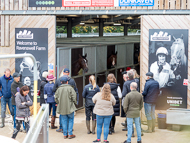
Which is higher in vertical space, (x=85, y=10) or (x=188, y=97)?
(x=85, y=10)

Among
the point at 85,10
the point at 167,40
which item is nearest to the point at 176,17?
the point at 167,40

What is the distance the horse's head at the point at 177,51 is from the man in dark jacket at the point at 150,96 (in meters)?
0.97

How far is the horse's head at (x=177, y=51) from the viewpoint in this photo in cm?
819

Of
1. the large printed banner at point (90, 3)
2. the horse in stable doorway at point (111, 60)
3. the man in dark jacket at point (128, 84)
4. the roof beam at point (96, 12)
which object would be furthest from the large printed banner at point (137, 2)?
the horse in stable doorway at point (111, 60)

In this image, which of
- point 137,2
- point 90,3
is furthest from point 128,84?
point 90,3

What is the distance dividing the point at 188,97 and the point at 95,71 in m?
3.57

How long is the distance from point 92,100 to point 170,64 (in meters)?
2.38

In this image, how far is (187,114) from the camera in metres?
7.44

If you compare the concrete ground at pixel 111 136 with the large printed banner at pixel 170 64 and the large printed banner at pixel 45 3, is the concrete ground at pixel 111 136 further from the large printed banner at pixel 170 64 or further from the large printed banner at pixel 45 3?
the large printed banner at pixel 45 3

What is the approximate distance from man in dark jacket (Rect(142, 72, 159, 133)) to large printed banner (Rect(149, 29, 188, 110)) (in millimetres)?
616

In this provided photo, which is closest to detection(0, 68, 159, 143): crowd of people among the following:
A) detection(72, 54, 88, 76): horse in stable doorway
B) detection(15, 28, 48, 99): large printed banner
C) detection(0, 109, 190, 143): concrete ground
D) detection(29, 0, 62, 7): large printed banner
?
detection(0, 109, 190, 143): concrete ground

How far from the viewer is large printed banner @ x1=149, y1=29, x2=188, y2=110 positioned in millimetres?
8188

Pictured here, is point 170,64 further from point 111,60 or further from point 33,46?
point 111,60

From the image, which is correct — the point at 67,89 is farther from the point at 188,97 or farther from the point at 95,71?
the point at 95,71
